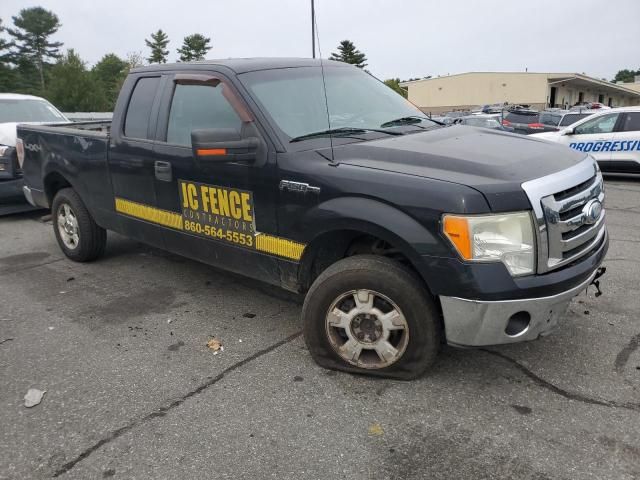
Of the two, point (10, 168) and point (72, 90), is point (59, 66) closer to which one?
point (72, 90)

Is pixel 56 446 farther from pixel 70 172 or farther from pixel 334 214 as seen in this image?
Result: pixel 70 172

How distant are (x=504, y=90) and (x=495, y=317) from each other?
250 ft

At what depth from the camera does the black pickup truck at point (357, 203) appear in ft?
9.14

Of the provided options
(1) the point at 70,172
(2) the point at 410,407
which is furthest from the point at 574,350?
(1) the point at 70,172

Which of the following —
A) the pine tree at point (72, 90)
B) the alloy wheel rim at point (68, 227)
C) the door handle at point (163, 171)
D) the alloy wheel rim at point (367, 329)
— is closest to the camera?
the alloy wheel rim at point (367, 329)

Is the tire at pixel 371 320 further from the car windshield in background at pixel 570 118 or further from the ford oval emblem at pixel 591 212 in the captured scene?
the car windshield in background at pixel 570 118

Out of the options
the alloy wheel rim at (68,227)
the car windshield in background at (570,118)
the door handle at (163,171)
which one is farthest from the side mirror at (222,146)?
the car windshield in background at (570,118)

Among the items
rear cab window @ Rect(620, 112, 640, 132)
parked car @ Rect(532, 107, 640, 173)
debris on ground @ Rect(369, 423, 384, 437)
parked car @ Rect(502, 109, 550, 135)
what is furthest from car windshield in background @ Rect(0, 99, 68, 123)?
parked car @ Rect(502, 109, 550, 135)

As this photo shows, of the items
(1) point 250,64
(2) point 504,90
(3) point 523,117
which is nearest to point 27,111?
(1) point 250,64

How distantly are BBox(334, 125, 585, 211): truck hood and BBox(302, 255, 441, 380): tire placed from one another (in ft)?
1.89

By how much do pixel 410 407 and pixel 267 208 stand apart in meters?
1.51

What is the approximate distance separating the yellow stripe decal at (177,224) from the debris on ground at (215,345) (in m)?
0.73

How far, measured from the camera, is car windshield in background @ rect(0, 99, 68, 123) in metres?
8.91

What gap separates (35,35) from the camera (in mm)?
70562
